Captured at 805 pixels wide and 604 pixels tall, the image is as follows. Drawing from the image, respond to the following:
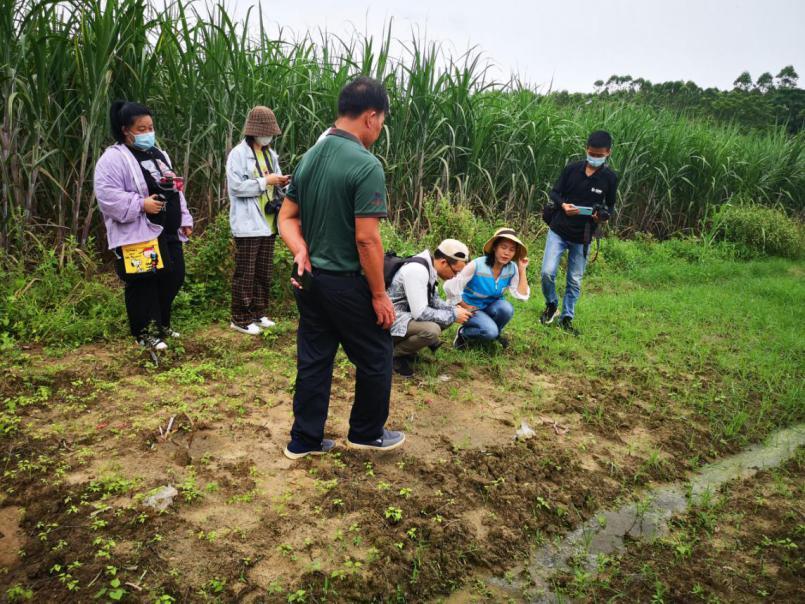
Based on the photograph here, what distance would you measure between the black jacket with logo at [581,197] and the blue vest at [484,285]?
39.0 inches

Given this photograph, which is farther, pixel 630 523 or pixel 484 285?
pixel 484 285

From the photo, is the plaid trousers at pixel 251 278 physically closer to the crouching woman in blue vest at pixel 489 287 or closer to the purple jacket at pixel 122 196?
the purple jacket at pixel 122 196

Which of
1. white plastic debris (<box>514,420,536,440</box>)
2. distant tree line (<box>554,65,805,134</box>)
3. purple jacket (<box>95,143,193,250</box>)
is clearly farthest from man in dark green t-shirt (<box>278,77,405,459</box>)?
distant tree line (<box>554,65,805,134</box>)

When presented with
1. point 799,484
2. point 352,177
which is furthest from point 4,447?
A: point 799,484

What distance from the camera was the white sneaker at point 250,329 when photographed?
464cm

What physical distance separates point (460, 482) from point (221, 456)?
4.04 feet

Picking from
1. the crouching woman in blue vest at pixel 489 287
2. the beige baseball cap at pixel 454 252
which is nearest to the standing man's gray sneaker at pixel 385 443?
the beige baseball cap at pixel 454 252

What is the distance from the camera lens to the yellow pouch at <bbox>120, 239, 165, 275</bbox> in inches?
147

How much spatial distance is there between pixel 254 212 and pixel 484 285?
1892 mm

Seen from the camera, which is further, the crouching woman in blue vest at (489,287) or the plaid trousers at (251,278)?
the plaid trousers at (251,278)

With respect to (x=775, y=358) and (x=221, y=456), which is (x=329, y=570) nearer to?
(x=221, y=456)

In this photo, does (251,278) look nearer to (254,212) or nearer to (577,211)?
(254,212)

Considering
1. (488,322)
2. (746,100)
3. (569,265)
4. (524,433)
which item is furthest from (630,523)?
(746,100)

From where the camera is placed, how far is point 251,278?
4645mm
